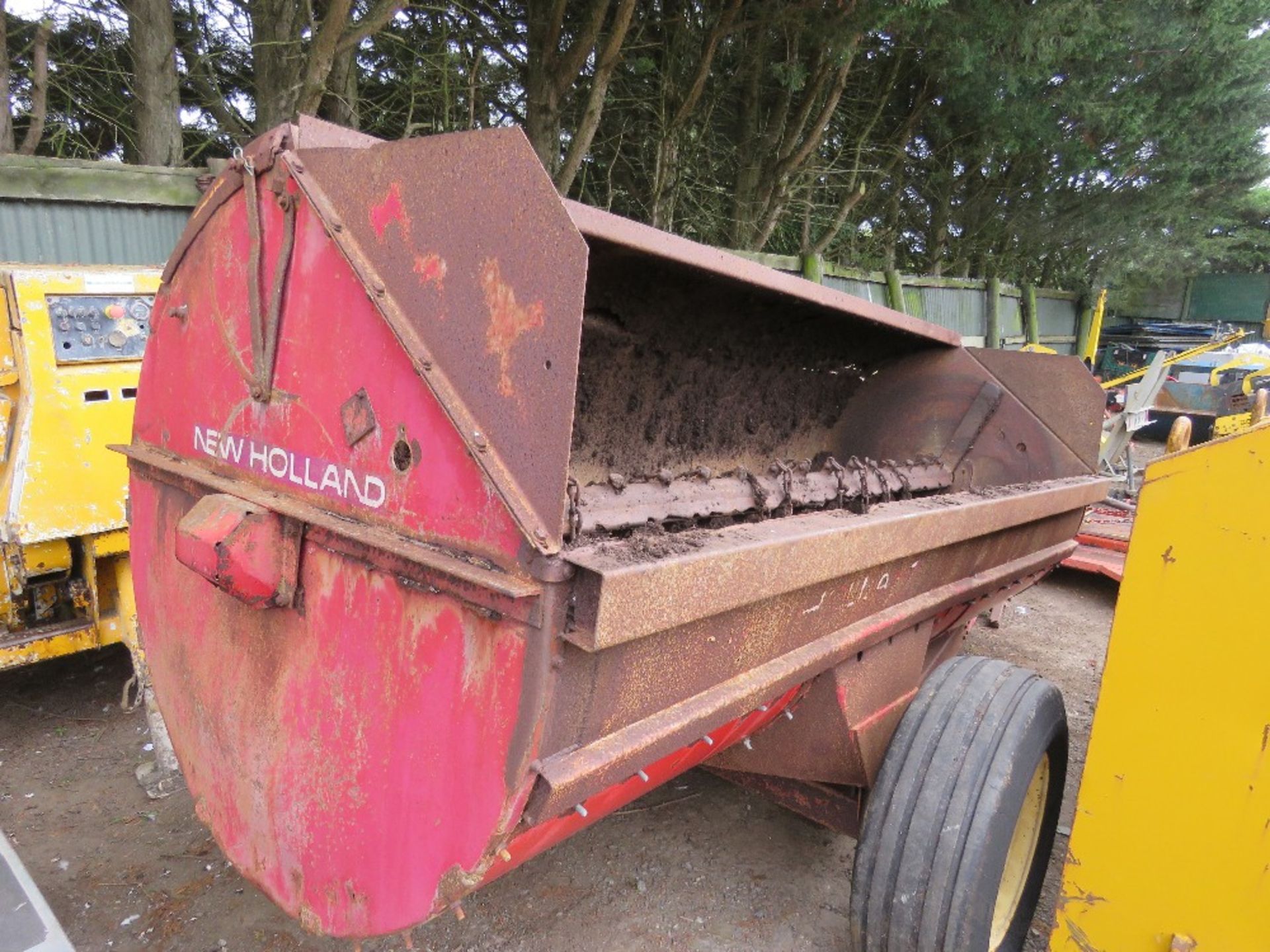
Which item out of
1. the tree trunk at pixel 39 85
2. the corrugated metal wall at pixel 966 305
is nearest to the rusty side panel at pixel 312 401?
the tree trunk at pixel 39 85

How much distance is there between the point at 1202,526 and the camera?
154 centimetres

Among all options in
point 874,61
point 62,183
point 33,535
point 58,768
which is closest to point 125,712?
point 58,768

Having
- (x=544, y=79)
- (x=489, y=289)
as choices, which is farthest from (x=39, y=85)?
(x=489, y=289)

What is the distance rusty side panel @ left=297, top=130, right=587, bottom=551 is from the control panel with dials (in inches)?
81.0

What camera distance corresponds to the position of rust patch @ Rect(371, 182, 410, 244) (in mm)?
1289

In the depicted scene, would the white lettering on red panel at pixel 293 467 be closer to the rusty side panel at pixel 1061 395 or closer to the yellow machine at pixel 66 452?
the yellow machine at pixel 66 452

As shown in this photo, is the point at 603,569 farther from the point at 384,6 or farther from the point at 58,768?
the point at 384,6

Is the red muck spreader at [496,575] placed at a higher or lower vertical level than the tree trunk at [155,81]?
lower

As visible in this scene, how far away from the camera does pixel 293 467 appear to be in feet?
5.01

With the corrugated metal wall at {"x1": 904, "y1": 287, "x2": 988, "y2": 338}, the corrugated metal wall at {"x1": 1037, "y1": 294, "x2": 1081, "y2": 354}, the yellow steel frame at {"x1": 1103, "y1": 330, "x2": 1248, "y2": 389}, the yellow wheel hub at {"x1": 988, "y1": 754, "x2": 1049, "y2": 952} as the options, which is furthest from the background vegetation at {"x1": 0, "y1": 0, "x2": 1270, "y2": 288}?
the yellow wheel hub at {"x1": 988, "y1": 754, "x2": 1049, "y2": 952}

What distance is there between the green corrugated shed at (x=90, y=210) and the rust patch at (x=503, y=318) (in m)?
3.83

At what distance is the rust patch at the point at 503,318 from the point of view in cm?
114

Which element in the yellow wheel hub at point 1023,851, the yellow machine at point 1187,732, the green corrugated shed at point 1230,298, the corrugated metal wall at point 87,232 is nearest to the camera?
the yellow machine at point 1187,732

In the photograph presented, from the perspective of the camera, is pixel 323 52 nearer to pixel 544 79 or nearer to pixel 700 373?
pixel 544 79
